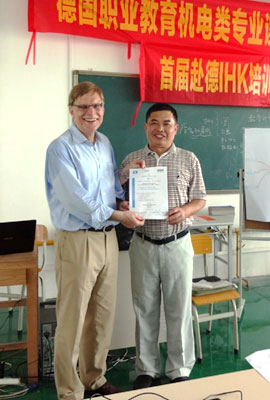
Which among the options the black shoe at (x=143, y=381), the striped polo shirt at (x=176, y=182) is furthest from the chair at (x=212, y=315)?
the striped polo shirt at (x=176, y=182)

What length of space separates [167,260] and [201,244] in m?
1.16

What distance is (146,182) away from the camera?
2.02 m

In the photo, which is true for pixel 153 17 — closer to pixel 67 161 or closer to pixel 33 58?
pixel 33 58

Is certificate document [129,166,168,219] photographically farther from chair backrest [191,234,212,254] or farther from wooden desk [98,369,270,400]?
chair backrest [191,234,212,254]

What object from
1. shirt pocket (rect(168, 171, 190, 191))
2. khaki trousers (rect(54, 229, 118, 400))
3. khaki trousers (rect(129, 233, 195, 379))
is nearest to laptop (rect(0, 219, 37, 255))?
khaki trousers (rect(54, 229, 118, 400))

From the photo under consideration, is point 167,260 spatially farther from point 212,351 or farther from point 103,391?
point 212,351

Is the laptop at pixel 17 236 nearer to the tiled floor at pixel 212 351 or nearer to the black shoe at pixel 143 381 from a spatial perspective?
the tiled floor at pixel 212 351

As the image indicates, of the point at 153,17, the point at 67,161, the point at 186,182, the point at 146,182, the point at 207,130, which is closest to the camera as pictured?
the point at 67,161

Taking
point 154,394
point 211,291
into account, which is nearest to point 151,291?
point 211,291

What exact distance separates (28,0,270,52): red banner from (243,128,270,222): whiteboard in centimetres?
134

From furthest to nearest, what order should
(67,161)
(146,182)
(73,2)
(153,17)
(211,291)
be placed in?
(153,17)
(73,2)
(211,291)
(146,182)
(67,161)

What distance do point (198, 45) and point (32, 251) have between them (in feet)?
9.35

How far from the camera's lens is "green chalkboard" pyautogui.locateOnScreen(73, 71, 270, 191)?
3805 mm

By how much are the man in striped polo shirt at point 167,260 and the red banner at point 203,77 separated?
176 centimetres
